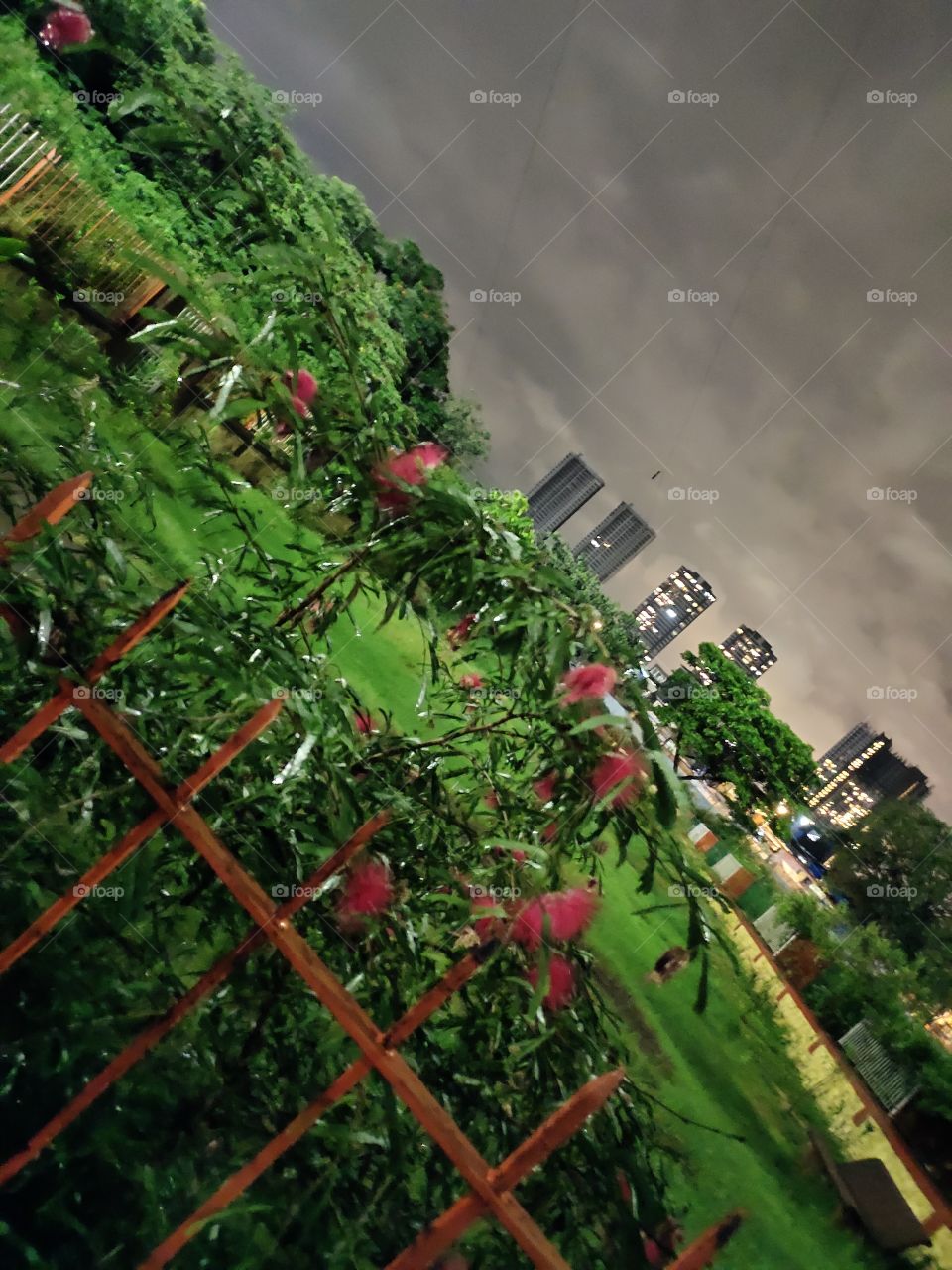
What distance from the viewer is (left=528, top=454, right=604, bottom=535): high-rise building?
92.5 meters

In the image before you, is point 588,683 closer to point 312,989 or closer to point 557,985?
point 557,985

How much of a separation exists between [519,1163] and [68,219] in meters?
6.96

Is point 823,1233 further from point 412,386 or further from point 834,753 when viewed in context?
point 834,753

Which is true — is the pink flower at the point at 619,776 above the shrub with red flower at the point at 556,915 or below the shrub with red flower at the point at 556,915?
above

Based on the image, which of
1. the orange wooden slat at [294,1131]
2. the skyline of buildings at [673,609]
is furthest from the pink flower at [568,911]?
the skyline of buildings at [673,609]

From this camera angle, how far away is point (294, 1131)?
1.19 m

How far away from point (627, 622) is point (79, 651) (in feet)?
182

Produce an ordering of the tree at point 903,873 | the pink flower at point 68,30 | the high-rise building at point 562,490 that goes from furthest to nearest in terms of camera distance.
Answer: the high-rise building at point 562,490
the tree at point 903,873
the pink flower at point 68,30

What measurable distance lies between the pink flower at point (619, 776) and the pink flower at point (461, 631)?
1.63 feet

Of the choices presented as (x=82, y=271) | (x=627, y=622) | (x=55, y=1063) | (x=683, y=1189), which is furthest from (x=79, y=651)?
(x=627, y=622)

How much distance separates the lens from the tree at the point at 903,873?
23547mm

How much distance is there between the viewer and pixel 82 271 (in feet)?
19.6

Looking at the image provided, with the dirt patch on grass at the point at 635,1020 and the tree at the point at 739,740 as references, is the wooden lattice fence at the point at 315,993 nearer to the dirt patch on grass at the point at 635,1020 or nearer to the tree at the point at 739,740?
the dirt patch on grass at the point at 635,1020

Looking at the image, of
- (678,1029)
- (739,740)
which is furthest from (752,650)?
(678,1029)
